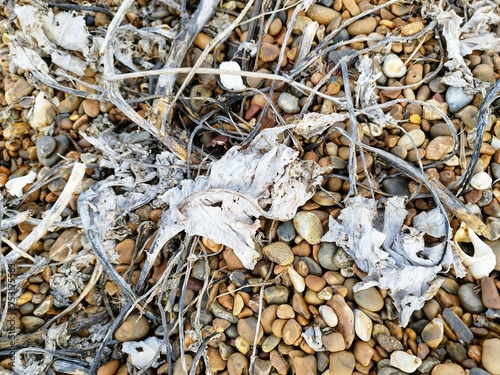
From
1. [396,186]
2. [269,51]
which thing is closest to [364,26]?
[269,51]

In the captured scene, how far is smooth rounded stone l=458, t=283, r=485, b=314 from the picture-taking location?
1426mm

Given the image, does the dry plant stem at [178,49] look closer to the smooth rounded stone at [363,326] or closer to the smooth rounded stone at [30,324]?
the smooth rounded stone at [30,324]

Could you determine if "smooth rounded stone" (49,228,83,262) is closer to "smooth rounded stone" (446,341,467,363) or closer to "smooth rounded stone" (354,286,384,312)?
"smooth rounded stone" (354,286,384,312)

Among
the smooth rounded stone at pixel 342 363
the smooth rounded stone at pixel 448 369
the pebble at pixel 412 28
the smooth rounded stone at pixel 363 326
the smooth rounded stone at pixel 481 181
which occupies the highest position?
the pebble at pixel 412 28

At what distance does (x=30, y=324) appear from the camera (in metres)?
1.68

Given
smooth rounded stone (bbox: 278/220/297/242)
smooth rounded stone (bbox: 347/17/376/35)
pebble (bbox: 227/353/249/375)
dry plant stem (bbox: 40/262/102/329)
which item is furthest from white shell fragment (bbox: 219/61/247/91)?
pebble (bbox: 227/353/249/375)

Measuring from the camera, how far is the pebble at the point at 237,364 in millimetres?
1490

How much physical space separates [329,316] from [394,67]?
105 cm

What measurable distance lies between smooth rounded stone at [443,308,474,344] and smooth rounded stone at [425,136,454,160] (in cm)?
60

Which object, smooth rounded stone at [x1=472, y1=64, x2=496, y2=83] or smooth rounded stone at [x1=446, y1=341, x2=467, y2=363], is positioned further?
smooth rounded stone at [x1=472, y1=64, x2=496, y2=83]

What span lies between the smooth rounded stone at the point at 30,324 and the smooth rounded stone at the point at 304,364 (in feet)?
3.53

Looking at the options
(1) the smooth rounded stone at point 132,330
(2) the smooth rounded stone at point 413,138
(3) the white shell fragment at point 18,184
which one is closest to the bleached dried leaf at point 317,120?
(2) the smooth rounded stone at point 413,138

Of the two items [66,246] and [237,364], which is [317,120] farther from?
[66,246]

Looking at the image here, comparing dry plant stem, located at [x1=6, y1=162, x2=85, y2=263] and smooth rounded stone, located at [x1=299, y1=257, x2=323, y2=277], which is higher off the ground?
dry plant stem, located at [x1=6, y1=162, x2=85, y2=263]
